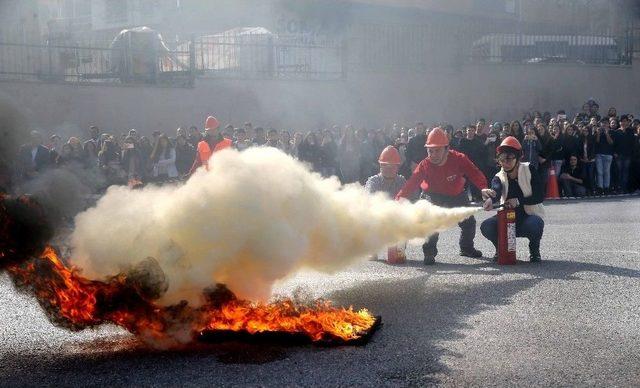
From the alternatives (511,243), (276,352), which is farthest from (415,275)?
(276,352)

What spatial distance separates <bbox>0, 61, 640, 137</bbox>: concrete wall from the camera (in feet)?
60.4

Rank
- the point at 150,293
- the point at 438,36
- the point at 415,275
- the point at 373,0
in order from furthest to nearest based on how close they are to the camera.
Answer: the point at 373,0 → the point at 438,36 → the point at 415,275 → the point at 150,293

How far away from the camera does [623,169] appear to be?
1944 cm

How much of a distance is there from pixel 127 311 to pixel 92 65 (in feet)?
44.7

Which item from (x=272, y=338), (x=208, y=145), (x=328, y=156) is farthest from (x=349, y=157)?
(x=272, y=338)

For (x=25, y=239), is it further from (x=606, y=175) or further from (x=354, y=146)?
(x=606, y=175)

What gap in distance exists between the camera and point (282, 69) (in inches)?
888

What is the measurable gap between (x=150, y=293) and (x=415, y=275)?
13.7ft

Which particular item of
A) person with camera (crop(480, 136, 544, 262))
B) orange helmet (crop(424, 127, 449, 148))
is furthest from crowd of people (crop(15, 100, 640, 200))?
person with camera (crop(480, 136, 544, 262))

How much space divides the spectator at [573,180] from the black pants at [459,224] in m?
8.81

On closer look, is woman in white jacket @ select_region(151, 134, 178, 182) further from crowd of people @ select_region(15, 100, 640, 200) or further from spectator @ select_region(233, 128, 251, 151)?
spectator @ select_region(233, 128, 251, 151)

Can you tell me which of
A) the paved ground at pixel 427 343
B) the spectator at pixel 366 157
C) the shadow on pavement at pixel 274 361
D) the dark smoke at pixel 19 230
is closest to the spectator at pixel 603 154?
the spectator at pixel 366 157

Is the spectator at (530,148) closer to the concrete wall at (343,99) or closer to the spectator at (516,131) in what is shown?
the spectator at (516,131)

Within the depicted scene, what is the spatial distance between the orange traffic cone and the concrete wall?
6.60m
